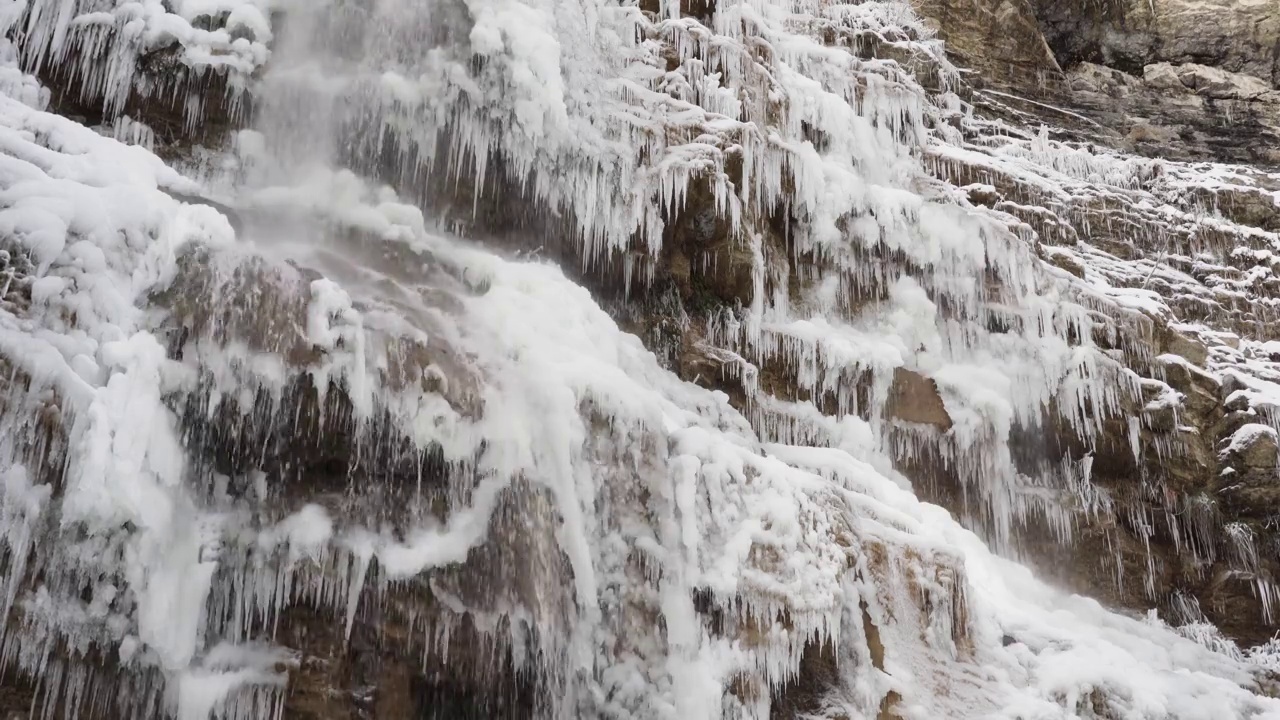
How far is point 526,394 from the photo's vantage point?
4805 mm

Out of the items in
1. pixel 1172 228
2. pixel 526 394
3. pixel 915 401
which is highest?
pixel 1172 228

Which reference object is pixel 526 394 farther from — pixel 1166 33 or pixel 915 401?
pixel 1166 33

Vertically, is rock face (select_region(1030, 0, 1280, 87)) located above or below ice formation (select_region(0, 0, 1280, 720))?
above

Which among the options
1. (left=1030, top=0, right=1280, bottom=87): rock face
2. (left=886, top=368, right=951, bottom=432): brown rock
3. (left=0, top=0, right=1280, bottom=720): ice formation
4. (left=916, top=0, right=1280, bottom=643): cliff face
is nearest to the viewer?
(left=0, top=0, right=1280, bottom=720): ice formation

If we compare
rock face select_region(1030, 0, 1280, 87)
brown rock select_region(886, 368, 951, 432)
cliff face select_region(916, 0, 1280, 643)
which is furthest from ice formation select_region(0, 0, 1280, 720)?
rock face select_region(1030, 0, 1280, 87)

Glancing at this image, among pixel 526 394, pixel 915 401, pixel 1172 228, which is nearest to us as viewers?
pixel 526 394

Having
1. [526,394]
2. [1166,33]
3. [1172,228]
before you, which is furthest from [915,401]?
[1166,33]

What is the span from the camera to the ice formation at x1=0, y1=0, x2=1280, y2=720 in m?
3.80

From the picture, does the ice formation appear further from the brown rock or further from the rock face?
the rock face

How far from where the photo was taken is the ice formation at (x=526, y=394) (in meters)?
3.80

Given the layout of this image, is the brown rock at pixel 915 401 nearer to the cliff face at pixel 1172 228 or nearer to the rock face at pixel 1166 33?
the cliff face at pixel 1172 228

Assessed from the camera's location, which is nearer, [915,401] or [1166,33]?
[915,401]

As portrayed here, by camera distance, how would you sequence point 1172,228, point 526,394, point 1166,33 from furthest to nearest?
point 1166,33
point 1172,228
point 526,394

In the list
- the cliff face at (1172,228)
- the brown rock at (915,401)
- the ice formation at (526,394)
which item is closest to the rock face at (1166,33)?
the cliff face at (1172,228)
